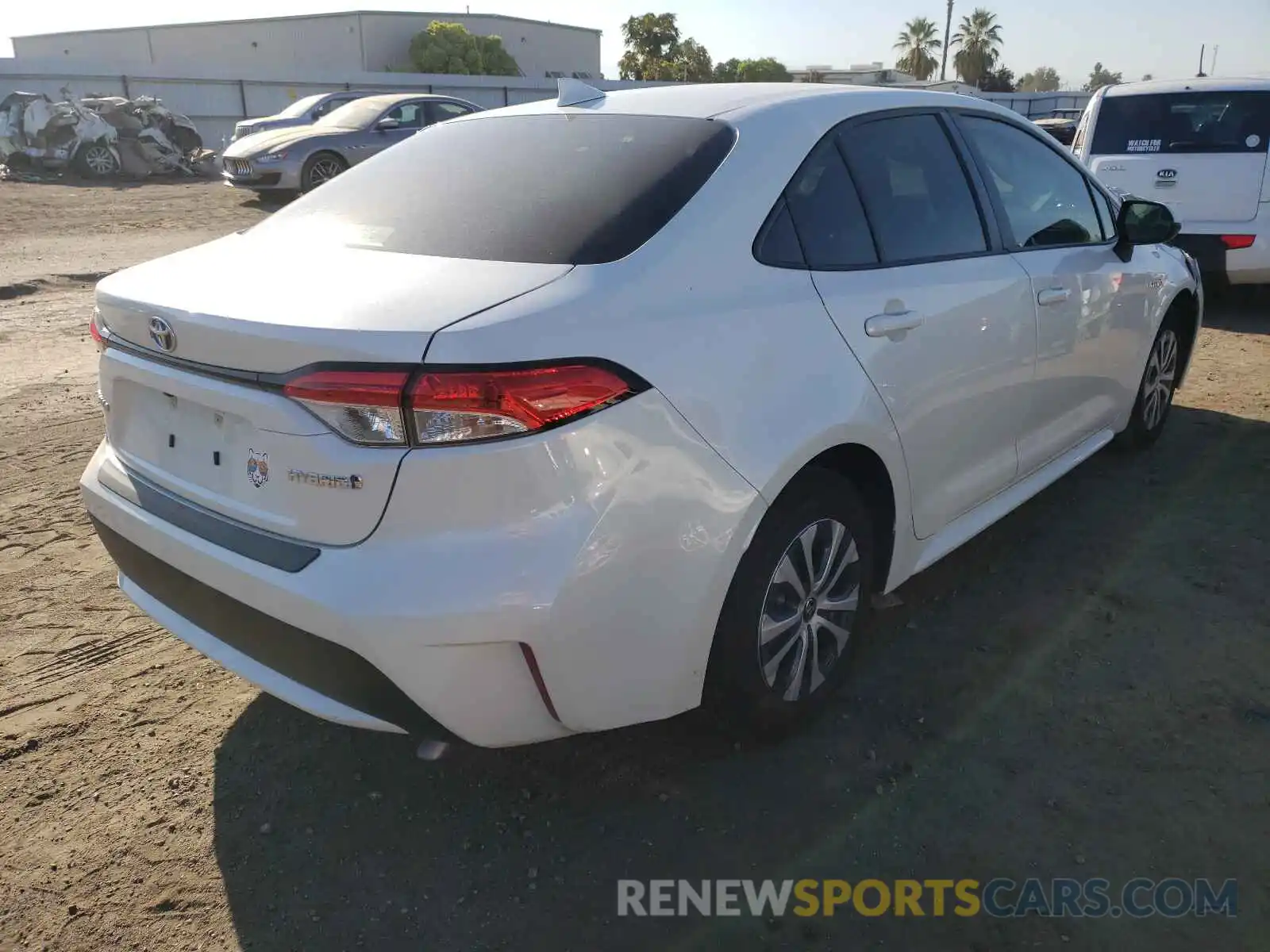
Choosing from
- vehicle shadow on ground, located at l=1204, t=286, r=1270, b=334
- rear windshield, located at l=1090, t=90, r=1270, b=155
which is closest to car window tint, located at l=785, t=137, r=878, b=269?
vehicle shadow on ground, located at l=1204, t=286, r=1270, b=334

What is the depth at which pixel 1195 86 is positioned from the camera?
8.22 meters

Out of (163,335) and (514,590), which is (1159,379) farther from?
(163,335)

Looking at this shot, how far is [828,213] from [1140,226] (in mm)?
2073

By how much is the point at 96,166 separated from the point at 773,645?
21901 millimetres

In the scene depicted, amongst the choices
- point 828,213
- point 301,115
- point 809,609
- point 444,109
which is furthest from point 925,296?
point 301,115

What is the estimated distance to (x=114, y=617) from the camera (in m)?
3.50

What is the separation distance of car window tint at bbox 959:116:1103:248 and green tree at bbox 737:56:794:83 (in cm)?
5717

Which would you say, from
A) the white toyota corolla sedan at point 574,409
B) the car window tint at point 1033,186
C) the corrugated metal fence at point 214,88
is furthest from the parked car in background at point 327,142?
the white toyota corolla sedan at point 574,409

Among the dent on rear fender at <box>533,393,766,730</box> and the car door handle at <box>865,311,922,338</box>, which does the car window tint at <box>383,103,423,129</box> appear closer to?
the car door handle at <box>865,311,922,338</box>

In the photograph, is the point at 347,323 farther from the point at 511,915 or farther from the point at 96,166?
the point at 96,166

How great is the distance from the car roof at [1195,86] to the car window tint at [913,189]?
20.6 feet

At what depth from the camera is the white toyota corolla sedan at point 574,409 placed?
6.59ft

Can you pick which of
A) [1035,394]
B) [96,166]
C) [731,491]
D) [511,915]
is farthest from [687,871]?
[96,166]

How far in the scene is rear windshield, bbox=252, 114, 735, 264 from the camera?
240cm
